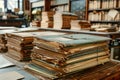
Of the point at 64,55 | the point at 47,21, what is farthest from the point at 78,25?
the point at 64,55

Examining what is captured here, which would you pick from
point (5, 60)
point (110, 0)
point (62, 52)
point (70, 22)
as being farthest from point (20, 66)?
point (110, 0)

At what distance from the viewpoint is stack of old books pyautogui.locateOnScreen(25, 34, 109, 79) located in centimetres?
85

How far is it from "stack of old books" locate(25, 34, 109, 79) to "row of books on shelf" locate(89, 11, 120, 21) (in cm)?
326

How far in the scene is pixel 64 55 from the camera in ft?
2.75

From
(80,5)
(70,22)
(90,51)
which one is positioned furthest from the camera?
(80,5)

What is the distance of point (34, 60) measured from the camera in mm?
1019

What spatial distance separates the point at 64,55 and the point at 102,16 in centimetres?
381

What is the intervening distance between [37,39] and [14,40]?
36cm

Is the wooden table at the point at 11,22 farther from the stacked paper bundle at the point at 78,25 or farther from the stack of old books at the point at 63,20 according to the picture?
the stacked paper bundle at the point at 78,25

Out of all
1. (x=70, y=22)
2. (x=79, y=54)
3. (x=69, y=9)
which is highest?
(x=69, y=9)

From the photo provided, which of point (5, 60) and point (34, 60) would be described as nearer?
point (34, 60)

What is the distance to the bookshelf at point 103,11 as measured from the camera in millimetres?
4073

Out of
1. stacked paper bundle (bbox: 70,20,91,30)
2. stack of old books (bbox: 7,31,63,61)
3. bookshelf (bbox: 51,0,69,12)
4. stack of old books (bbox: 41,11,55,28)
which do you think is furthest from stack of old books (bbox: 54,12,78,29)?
bookshelf (bbox: 51,0,69,12)

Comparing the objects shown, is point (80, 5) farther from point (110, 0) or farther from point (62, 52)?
point (62, 52)
